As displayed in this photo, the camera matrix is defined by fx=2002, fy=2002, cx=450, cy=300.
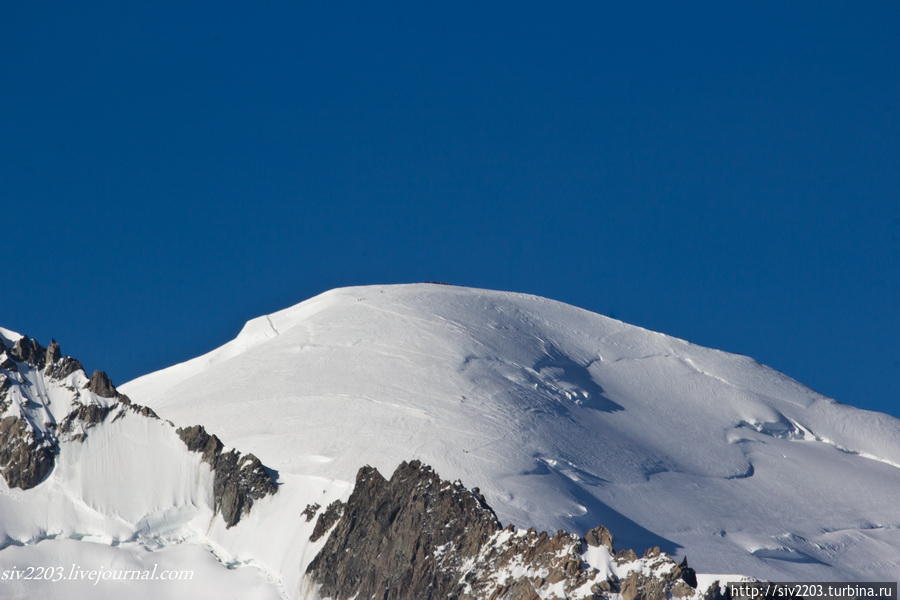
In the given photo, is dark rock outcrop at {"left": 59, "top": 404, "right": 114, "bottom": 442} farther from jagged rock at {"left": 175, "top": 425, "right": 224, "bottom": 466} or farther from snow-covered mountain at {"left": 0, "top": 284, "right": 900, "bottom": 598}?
jagged rock at {"left": 175, "top": 425, "right": 224, "bottom": 466}

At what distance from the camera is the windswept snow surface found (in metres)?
137

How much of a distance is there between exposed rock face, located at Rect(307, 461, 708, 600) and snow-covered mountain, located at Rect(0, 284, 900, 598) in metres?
1.59

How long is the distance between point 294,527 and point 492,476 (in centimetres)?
1713

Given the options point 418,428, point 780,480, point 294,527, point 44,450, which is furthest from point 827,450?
point 44,450

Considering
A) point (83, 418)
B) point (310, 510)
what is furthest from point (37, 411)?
point (310, 510)

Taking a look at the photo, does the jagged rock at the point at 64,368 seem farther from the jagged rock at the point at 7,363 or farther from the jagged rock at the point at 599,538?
the jagged rock at the point at 599,538

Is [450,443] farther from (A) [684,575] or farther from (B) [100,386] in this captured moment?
(A) [684,575]

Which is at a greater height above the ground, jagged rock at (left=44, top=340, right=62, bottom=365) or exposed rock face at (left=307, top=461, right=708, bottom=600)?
jagged rock at (left=44, top=340, right=62, bottom=365)

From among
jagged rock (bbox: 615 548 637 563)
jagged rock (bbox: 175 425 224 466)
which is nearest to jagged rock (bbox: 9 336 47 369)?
jagged rock (bbox: 175 425 224 466)

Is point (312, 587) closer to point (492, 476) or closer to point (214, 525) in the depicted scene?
point (214, 525)

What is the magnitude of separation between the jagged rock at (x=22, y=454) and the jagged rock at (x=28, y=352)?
5.95 m

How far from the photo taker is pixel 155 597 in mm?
118562

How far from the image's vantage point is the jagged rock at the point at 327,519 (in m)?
122

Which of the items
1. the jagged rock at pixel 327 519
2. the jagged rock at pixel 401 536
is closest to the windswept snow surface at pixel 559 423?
the jagged rock at pixel 327 519
